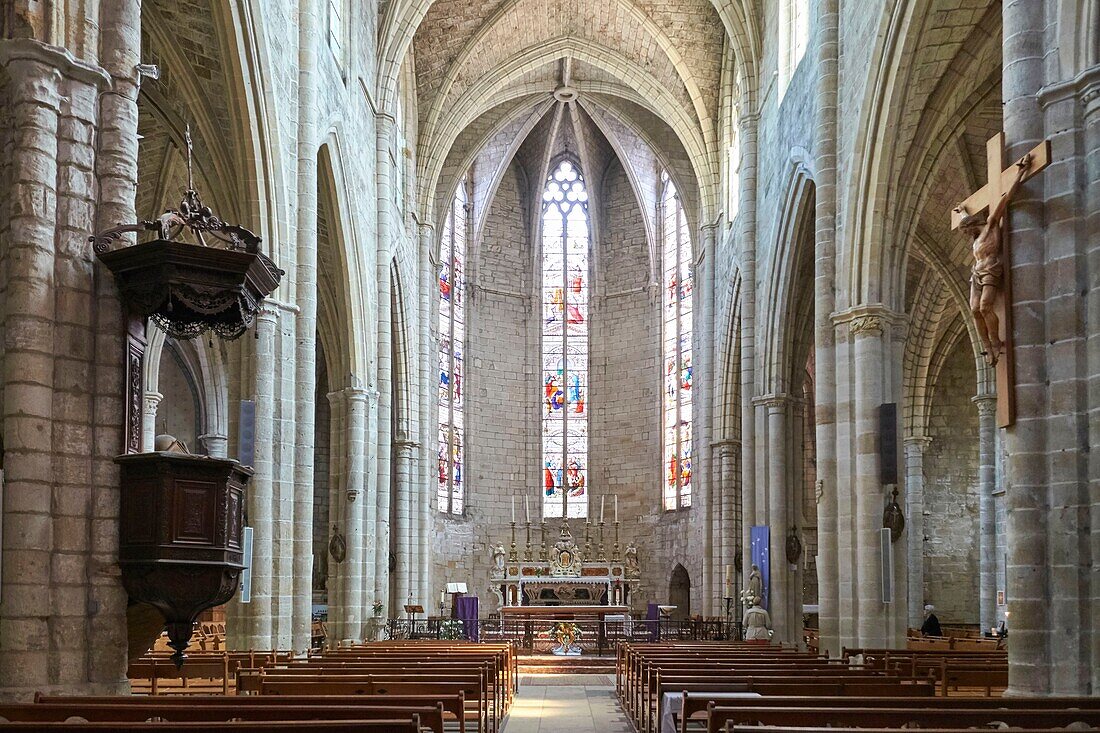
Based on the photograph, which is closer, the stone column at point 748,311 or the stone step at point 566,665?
the stone step at point 566,665

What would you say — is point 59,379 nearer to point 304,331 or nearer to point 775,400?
point 304,331

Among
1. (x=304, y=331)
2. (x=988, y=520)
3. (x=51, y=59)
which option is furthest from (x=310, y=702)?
(x=988, y=520)

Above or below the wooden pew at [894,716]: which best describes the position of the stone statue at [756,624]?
below

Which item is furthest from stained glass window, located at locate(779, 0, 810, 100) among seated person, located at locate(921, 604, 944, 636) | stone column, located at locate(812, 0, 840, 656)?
seated person, located at locate(921, 604, 944, 636)

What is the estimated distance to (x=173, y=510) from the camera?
9195 millimetres

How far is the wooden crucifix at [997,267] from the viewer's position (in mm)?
10484

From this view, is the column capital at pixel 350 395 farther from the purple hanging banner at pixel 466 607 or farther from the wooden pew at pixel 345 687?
the wooden pew at pixel 345 687

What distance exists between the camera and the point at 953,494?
32.3 meters

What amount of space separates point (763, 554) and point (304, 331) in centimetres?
1091

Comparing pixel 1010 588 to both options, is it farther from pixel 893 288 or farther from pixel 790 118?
pixel 790 118

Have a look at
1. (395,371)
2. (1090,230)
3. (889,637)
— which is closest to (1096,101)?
(1090,230)

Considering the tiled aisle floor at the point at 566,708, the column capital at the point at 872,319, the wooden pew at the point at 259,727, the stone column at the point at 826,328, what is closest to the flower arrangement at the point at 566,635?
the tiled aisle floor at the point at 566,708

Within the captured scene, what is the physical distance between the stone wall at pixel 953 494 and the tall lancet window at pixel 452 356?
46.2 ft

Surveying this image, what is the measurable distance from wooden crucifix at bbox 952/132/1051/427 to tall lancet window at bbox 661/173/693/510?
25.2 meters
